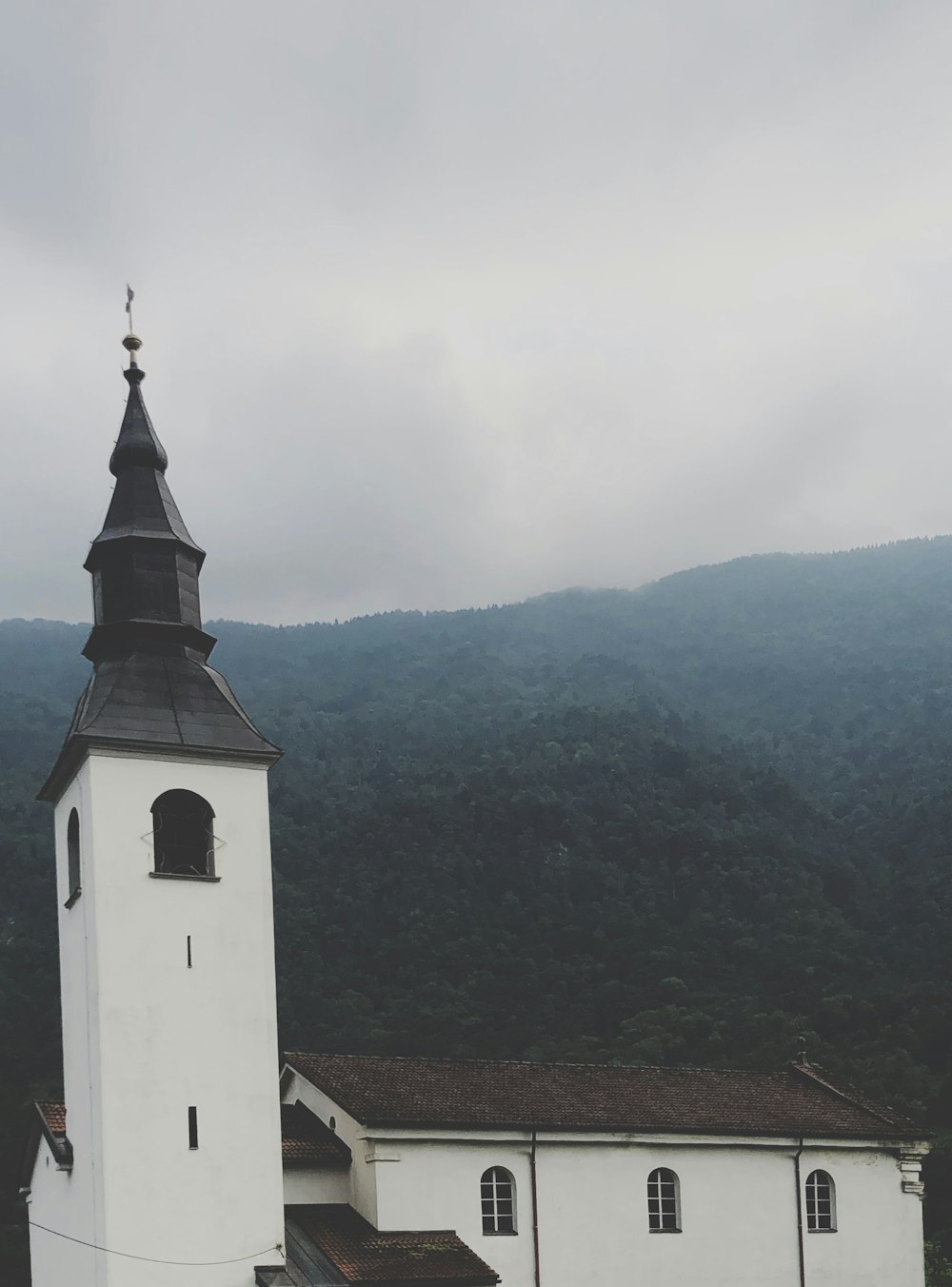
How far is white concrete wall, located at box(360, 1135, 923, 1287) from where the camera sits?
113ft

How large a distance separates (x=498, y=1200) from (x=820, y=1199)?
30.1 feet

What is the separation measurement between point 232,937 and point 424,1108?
23.4ft

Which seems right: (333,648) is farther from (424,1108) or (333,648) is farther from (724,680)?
(424,1108)

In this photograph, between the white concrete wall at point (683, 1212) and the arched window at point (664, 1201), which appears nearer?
the white concrete wall at point (683, 1212)

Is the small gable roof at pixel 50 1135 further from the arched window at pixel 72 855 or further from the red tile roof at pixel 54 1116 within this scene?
the arched window at pixel 72 855

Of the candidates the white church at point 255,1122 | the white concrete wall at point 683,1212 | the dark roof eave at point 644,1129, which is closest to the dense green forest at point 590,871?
the white concrete wall at point 683,1212

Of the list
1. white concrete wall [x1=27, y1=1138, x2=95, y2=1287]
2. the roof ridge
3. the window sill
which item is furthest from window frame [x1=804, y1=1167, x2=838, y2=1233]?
white concrete wall [x1=27, y1=1138, x2=95, y2=1287]

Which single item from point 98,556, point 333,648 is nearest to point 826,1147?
point 98,556

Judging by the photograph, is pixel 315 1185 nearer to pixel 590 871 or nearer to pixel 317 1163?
pixel 317 1163

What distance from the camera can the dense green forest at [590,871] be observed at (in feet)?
242

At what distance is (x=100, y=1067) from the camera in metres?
28.8

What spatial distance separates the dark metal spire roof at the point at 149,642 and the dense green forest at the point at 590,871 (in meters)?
38.8

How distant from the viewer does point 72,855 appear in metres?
32.0

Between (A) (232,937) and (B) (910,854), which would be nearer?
(A) (232,937)
